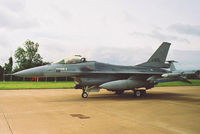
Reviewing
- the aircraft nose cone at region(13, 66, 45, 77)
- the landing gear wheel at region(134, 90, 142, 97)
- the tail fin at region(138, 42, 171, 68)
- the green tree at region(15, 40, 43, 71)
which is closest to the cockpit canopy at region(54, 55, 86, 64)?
the aircraft nose cone at region(13, 66, 45, 77)

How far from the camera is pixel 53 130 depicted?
183 inches

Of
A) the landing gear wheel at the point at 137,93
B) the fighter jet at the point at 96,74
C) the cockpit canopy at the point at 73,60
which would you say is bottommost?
the landing gear wheel at the point at 137,93

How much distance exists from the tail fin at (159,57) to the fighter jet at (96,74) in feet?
5.01

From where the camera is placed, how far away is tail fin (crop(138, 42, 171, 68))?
14039 mm

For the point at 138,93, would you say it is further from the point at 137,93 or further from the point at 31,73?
the point at 31,73

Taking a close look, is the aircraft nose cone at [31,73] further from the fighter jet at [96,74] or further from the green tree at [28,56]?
the green tree at [28,56]

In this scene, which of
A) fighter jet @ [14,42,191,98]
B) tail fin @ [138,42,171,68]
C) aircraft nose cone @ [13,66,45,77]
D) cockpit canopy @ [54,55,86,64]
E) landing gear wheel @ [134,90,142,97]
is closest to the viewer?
aircraft nose cone @ [13,66,45,77]

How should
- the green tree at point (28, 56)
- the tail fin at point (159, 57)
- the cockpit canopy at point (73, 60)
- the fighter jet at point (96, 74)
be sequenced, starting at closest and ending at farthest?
1. the fighter jet at point (96, 74)
2. the cockpit canopy at point (73, 60)
3. the tail fin at point (159, 57)
4. the green tree at point (28, 56)

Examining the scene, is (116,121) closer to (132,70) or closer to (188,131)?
(188,131)

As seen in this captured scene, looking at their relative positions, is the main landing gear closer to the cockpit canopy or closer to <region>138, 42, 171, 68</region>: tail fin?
<region>138, 42, 171, 68</region>: tail fin

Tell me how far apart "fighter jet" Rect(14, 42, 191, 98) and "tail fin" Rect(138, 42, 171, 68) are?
5.01ft

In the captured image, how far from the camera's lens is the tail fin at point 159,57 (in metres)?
14.0

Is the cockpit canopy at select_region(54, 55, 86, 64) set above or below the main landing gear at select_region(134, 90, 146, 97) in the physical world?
above

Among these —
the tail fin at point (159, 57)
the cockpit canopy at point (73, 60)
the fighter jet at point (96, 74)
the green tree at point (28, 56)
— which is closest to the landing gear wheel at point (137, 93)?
the fighter jet at point (96, 74)
